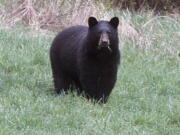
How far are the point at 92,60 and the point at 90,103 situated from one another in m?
0.67

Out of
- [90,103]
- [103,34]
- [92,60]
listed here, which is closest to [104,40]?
[103,34]

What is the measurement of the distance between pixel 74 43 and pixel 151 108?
152 centimetres

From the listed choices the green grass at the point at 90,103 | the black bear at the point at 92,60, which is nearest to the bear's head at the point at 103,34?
the black bear at the point at 92,60

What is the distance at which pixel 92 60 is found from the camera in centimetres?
840

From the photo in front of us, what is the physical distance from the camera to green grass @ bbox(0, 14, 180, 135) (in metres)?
7.08

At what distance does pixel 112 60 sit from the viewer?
8.39 metres

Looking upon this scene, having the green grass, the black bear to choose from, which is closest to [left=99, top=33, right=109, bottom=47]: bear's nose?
the black bear

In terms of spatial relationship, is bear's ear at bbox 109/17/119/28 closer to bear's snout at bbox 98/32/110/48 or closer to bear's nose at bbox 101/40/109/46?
bear's snout at bbox 98/32/110/48

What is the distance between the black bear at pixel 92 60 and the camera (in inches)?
322

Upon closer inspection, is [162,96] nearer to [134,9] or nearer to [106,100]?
[106,100]

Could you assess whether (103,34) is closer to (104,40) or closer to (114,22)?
(104,40)

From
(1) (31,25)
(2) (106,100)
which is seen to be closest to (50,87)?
(2) (106,100)

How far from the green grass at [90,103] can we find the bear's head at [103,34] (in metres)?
0.84

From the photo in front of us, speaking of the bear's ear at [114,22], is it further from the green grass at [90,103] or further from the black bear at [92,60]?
the green grass at [90,103]
